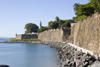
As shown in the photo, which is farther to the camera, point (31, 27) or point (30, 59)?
point (31, 27)

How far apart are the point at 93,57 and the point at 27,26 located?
6959 centimetres

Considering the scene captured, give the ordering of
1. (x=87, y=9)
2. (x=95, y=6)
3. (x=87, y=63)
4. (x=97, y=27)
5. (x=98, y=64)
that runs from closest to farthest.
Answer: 1. (x=98, y=64)
2. (x=87, y=63)
3. (x=97, y=27)
4. (x=95, y=6)
5. (x=87, y=9)

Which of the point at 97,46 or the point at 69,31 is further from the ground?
the point at 69,31

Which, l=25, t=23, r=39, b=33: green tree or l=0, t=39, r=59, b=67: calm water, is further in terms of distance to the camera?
l=25, t=23, r=39, b=33: green tree

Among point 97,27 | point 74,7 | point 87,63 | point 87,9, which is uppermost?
point 74,7

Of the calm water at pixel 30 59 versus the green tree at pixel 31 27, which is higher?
the green tree at pixel 31 27

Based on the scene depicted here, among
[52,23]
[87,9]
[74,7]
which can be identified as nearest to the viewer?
[87,9]

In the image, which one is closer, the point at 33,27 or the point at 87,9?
the point at 87,9

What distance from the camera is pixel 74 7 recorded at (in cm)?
4447

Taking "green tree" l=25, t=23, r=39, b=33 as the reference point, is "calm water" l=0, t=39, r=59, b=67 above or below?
below

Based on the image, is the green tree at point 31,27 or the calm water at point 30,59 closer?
the calm water at point 30,59

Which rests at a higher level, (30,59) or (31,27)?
(31,27)

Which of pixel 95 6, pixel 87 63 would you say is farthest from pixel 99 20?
pixel 95 6

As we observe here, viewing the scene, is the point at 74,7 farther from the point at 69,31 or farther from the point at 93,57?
the point at 93,57
